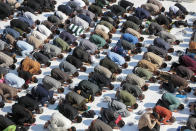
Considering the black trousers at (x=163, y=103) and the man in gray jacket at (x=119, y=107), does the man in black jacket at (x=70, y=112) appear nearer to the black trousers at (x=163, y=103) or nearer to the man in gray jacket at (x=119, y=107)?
the man in gray jacket at (x=119, y=107)

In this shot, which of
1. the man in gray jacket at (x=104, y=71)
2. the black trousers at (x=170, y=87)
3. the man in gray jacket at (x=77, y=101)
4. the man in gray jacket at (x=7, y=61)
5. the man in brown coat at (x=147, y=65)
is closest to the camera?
the man in gray jacket at (x=77, y=101)

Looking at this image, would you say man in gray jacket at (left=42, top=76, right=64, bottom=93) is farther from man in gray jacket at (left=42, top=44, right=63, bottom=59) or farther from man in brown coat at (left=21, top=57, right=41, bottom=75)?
man in gray jacket at (left=42, top=44, right=63, bottom=59)

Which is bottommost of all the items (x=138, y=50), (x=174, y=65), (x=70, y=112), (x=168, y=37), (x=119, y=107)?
(x=70, y=112)

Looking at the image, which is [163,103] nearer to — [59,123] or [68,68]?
[59,123]

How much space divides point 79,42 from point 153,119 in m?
9.00

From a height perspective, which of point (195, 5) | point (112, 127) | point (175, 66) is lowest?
point (112, 127)

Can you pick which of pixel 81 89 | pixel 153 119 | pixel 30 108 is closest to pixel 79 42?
pixel 81 89

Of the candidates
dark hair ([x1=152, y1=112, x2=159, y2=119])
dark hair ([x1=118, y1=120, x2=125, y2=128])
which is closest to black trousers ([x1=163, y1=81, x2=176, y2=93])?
dark hair ([x1=152, y1=112, x2=159, y2=119])

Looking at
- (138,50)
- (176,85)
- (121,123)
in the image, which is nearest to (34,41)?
(138,50)

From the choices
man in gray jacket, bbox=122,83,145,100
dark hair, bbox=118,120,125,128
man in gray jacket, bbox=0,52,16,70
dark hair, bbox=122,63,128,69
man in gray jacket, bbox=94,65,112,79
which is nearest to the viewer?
dark hair, bbox=118,120,125,128

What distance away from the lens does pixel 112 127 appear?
70.3 ft

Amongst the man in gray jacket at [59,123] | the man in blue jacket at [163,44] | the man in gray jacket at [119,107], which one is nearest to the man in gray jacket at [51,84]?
the man in gray jacket at [59,123]

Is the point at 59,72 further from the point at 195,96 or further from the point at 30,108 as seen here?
the point at 195,96

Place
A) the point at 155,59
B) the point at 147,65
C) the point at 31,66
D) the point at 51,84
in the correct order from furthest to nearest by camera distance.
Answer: the point at 155,59, the point at 147,65, the point at 31,66, the point at 51,84
